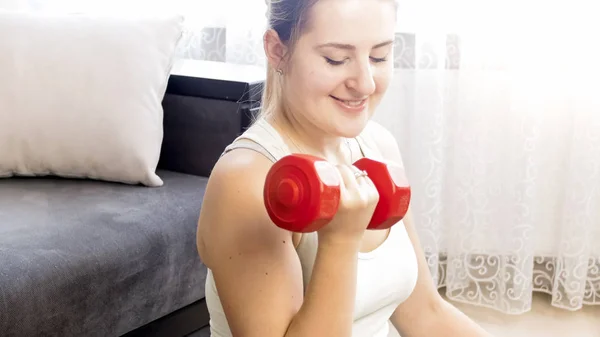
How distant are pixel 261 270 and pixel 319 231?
0.10m

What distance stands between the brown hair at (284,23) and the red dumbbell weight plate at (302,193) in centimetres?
26

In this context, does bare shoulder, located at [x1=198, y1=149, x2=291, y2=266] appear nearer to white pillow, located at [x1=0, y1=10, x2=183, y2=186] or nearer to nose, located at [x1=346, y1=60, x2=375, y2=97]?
nose, located at [x1=346, y1=60, x2=375, y2=97]

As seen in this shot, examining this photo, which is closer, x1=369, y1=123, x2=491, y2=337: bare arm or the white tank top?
the white tank top

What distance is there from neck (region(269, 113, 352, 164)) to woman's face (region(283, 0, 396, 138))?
0.07 metres

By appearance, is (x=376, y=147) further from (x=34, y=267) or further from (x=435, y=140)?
(x=435, y=140)

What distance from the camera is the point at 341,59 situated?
1.08 meters

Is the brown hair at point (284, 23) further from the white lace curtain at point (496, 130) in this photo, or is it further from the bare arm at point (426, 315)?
the white lace curtain at point (496, 130)

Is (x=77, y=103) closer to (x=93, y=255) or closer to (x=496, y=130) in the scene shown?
(x=93, y=255)

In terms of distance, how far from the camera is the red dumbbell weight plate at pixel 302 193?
2.94ft

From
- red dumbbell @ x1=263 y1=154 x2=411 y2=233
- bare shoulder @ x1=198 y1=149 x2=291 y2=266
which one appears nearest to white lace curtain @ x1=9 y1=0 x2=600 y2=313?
bare shoulder @ x1=198 y1=149 x2=291 y2=266

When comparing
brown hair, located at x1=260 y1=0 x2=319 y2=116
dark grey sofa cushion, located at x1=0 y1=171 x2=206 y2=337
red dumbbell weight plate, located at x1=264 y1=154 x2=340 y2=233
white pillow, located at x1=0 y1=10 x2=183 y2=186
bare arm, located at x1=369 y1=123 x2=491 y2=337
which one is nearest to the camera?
red dumbbell weight plate, located at x1=264 y1=154 x2=340 y2=233

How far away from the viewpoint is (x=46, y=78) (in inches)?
76.2

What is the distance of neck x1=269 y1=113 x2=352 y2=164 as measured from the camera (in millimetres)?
1180

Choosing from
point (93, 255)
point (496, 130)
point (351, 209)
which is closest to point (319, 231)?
point (351, 209)
